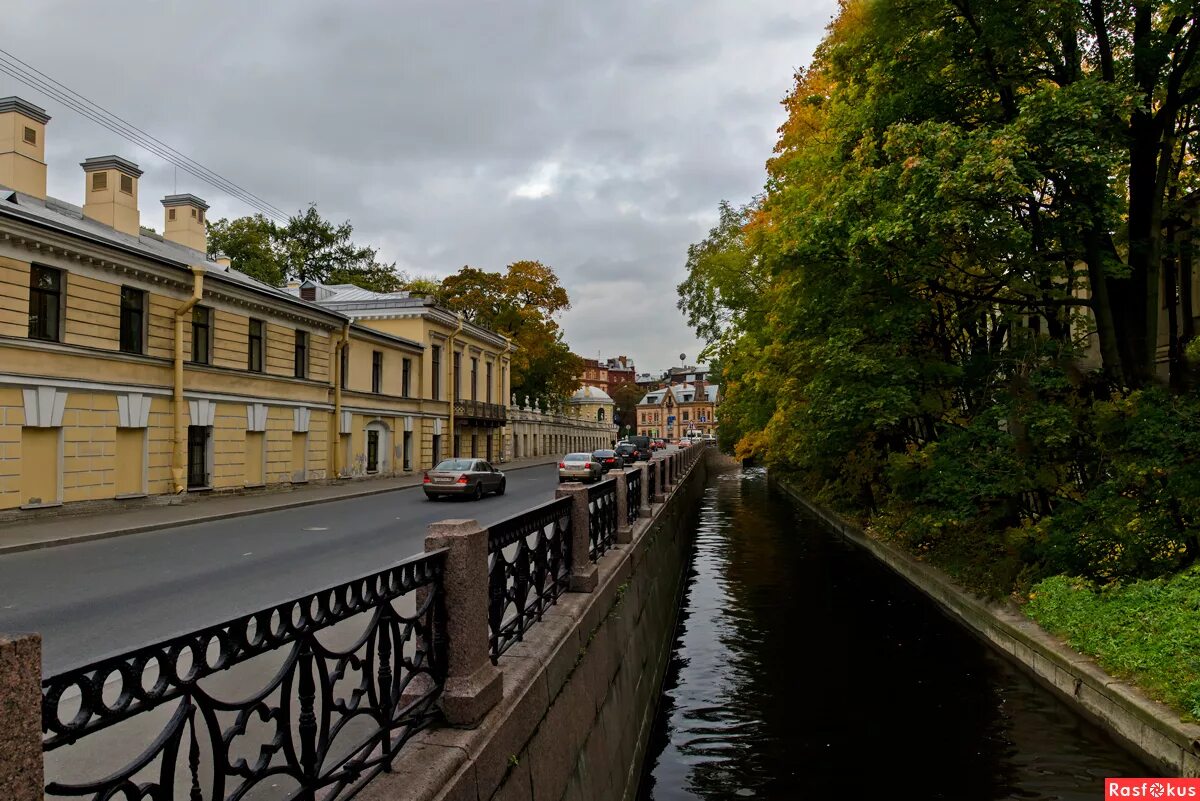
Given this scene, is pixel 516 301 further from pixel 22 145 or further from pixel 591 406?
pixel 591 406

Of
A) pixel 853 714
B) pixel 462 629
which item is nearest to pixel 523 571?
pixel 462 629

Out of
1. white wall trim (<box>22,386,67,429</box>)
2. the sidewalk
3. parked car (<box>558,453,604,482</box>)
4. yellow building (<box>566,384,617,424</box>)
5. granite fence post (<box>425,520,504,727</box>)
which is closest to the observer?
granite fence post (<box>425,520,504,727</box>)

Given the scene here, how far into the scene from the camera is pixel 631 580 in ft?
28.2

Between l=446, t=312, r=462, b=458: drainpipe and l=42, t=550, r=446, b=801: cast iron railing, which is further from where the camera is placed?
l=446, t=312, r=462, b=458: drainpipe

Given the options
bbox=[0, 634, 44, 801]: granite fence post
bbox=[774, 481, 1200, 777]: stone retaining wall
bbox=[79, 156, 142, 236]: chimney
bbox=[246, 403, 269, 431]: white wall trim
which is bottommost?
bbox=[774, 481, 1200, 777]: stone retaining wall

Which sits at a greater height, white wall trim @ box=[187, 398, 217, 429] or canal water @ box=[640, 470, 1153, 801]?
white wall trim @ box=[187, 398, 217, 429]

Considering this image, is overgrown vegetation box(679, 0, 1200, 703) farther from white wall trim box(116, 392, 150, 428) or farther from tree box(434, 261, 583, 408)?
tree box(434, 261, 583, 408)

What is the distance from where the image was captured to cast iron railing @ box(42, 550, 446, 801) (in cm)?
187

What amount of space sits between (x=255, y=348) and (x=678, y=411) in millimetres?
114227

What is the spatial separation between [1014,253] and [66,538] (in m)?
16.0

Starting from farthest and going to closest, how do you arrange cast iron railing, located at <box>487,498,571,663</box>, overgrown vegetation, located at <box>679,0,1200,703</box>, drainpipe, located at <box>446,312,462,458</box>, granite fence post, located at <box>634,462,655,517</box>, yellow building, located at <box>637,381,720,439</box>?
yellow building, located at <box>637,381,720,439</box>
drainpipe, located at <box>446,312,462,458</box>
granite fence post, located at <box>634,462,655,517</box>
overgrown vegetation, located at <box>679,0,1200,703</box>
cast iron railing, located at <box>487,498,571,663</box>

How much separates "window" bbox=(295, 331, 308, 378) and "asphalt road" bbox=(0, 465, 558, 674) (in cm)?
902

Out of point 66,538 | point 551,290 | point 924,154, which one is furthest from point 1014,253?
point 551,290

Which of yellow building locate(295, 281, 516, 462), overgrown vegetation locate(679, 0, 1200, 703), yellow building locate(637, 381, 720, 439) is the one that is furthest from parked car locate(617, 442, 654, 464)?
yellow building locate(637, 381, 720, 439)
